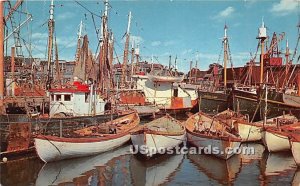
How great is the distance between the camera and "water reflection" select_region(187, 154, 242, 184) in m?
16.1

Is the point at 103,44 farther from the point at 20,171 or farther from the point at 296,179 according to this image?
the point at 296,179

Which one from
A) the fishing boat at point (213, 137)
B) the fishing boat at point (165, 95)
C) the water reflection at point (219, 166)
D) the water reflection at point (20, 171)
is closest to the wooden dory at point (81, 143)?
the water reflection at point (20, 171)

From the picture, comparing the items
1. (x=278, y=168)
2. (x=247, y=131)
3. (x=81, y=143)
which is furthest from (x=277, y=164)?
(x=81, y=143)

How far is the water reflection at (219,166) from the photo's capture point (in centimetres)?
1608

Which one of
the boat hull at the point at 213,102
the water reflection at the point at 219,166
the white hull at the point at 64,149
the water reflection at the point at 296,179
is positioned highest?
the boat hull at the point at 213,102

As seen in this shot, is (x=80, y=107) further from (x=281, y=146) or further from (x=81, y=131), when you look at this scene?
(x=281, y=146)

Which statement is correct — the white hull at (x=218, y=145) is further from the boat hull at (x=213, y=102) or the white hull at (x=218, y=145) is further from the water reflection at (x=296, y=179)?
the boat hull at (x=213, y=102)

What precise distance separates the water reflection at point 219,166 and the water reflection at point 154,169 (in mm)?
Answer: 1109

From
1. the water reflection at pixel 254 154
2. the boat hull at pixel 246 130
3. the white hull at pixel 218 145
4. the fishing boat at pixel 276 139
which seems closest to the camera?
the white hull at pixel 218 145

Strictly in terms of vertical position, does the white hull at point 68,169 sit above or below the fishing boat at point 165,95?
below

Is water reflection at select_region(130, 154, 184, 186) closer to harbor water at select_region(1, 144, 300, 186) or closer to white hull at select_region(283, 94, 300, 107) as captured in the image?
harbor water at select_region(1, 144, 300, 186)

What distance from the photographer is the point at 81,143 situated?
18438 mm

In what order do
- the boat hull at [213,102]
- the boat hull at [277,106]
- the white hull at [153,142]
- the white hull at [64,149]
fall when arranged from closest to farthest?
A: the white hull at [64,149]
the white hull at [153,142]
the boat hull at [277,106]
the boat hull at [213,102]

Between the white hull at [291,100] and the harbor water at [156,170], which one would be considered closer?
the harbor water at [156,170]
